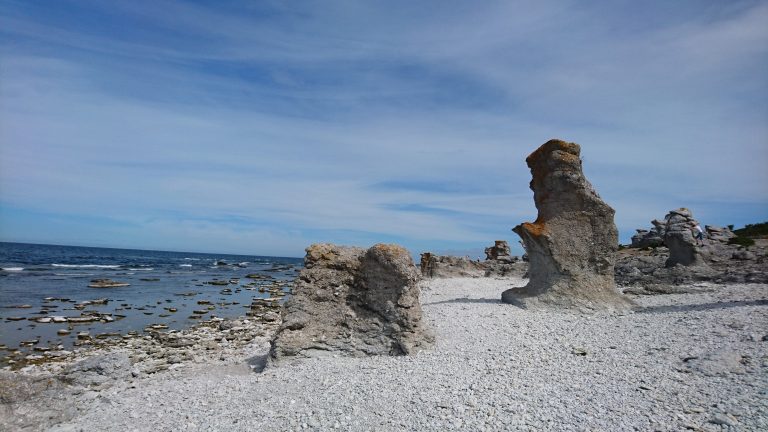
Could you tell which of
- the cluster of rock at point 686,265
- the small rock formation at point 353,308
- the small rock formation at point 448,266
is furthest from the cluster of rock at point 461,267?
the small rock formation at point 353,308

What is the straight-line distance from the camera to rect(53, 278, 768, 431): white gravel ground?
6.53 meters

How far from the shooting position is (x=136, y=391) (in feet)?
30.8

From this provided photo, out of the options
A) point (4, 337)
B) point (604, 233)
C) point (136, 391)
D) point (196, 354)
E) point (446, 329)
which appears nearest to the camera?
point (136, 391)

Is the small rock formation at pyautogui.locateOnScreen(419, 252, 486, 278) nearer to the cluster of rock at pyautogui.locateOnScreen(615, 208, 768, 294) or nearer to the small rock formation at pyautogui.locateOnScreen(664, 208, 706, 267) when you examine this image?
the cluster of rock at pyautogui.locateOnScreen(615, 208, 768, 294)

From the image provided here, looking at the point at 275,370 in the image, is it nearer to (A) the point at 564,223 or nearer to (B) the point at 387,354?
(B) the point at 387,354

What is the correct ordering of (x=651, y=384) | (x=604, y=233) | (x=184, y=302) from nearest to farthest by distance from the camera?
(x=651, y=384) → (x=604, y=233) → (x=184, y=302)

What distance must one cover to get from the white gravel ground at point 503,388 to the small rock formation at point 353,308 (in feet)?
1.58

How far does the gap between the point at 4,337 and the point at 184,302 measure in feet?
34.5

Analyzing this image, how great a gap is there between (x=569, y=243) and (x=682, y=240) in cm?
1237

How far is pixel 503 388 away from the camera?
7.62m

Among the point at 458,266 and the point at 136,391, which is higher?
the point at 458,266

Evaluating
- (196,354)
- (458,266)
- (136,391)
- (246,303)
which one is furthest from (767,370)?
(458,266)

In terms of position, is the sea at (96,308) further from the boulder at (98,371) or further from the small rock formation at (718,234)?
the small rock formation at (718,234)

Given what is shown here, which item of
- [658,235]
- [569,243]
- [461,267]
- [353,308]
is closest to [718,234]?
[658,235]
